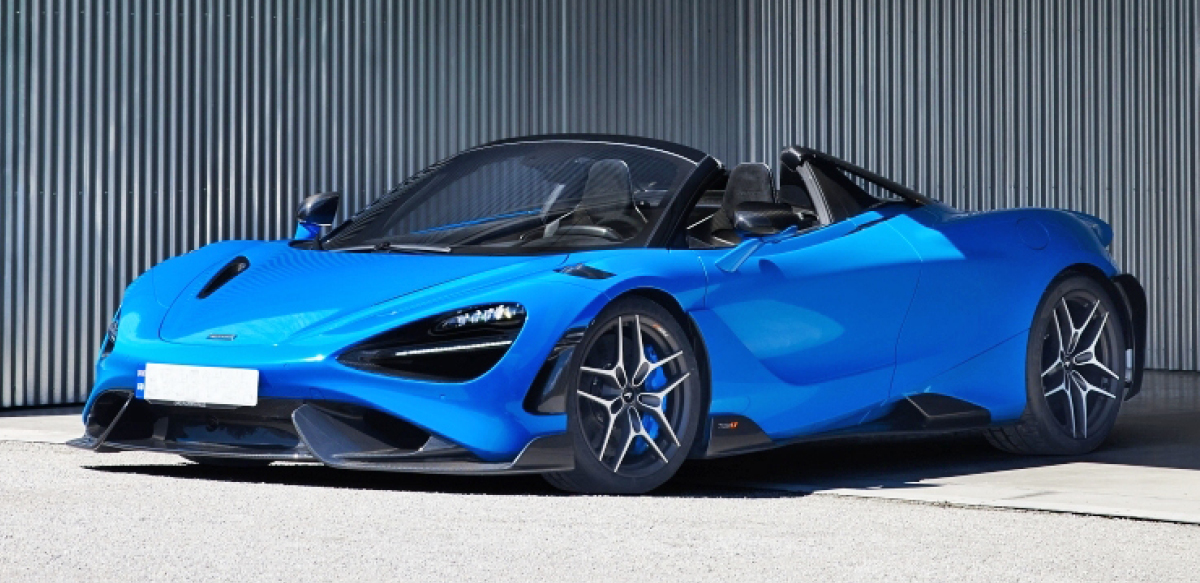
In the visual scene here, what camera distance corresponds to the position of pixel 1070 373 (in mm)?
8102

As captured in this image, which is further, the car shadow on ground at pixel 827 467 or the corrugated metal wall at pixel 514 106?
the corrugated metal wall at pixel 514 106

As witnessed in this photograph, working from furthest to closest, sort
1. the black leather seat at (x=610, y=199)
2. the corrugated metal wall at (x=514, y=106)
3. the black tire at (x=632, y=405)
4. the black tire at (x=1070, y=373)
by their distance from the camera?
the corrugated metal wall at (x=514, y=106), the black tire at (x=1070, y=373), the black leather seat at (x=610, y=199), the black tire at (x=632, y=405)

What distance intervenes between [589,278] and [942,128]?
8.70 meters

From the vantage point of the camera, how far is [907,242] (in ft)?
24.4

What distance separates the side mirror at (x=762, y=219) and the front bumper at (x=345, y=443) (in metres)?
1.09

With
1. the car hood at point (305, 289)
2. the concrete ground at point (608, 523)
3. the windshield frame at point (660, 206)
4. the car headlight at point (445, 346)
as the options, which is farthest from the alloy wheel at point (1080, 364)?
the car headlight at point (445, 346)

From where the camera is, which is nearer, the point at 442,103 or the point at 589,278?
the point at 589,278

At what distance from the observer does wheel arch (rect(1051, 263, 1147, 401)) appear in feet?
26.9

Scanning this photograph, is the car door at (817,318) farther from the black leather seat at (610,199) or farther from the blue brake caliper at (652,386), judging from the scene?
the black leather seat at (610,199)

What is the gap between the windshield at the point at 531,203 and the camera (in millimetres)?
6914

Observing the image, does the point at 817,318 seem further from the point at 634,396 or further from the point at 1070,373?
the point at 1070,373

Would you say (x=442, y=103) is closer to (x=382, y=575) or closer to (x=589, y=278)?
(x=589, y=278)

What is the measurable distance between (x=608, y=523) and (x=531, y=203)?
1.90m

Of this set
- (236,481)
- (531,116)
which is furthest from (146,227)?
(236,481)
